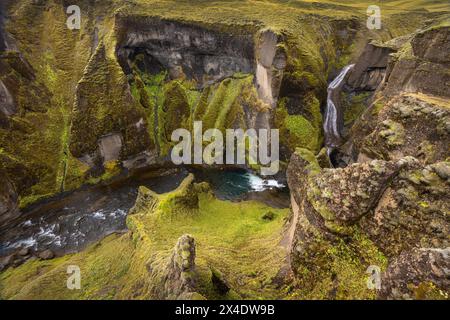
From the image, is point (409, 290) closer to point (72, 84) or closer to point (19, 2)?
point (72, 84)

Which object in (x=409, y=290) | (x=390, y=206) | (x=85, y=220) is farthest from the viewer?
(x=85, y=220)

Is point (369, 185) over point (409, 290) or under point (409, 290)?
over

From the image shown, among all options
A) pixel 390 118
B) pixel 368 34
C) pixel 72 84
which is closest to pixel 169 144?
pixel 72 84

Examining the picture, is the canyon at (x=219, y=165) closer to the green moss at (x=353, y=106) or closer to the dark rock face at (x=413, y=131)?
the dark rock face at (x=413, y=131)

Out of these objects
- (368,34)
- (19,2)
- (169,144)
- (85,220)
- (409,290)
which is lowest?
(85,220)

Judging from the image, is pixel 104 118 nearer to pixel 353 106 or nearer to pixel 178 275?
pixel 178 275

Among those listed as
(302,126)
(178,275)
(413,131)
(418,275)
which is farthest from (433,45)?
(178,275)

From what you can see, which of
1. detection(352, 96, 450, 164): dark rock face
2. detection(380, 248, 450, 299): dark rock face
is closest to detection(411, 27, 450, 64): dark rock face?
detection(352, 96, 450, 164): dark rock face
